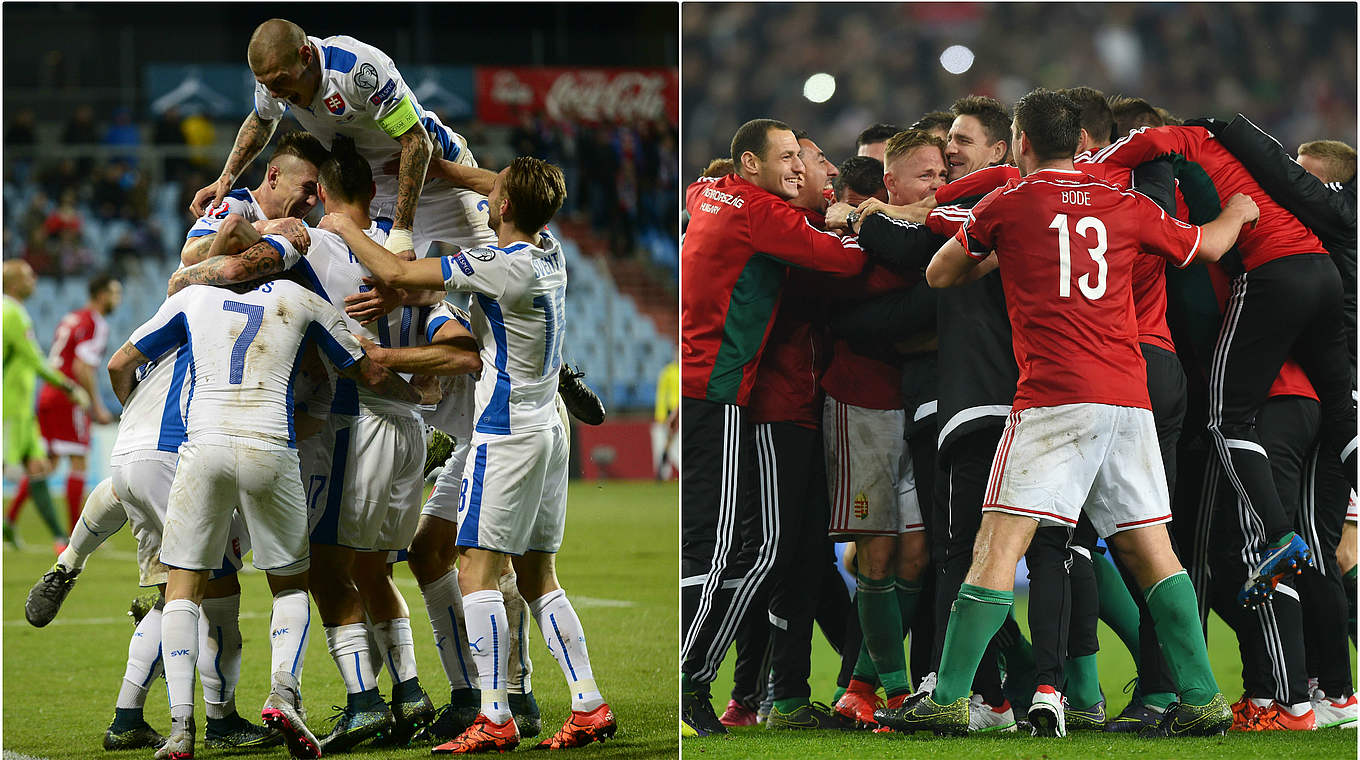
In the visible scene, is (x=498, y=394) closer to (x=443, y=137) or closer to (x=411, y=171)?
(x=411, y=171)

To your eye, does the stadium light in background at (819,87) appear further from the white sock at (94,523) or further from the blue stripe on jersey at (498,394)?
the white sock at (94,523)

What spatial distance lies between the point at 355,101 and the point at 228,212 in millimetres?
544

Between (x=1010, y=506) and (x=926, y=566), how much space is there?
61 cm

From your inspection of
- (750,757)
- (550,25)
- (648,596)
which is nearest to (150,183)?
(550,25)

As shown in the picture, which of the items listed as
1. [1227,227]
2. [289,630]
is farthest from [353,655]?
[1227,227]

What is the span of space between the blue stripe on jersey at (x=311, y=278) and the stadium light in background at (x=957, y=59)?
2400 mm

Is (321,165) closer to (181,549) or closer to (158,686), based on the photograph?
(181,549)

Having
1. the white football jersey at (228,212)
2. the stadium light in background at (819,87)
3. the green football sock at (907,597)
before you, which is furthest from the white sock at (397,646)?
the stadium light in background at (819,87)

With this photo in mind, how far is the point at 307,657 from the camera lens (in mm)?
5426

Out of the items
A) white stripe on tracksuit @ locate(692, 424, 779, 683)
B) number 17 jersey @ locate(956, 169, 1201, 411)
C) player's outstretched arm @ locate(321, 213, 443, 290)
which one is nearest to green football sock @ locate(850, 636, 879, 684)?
white stripe on tracksuit @ locate(692, 424, 779, 683)

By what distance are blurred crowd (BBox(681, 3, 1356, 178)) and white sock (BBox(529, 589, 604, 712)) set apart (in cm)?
152

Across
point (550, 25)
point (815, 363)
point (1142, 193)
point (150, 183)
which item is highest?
point (550, 25)

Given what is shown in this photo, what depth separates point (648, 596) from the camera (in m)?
7.12

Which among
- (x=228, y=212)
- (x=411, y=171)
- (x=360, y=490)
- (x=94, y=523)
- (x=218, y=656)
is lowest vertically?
(x=218, y=656)
